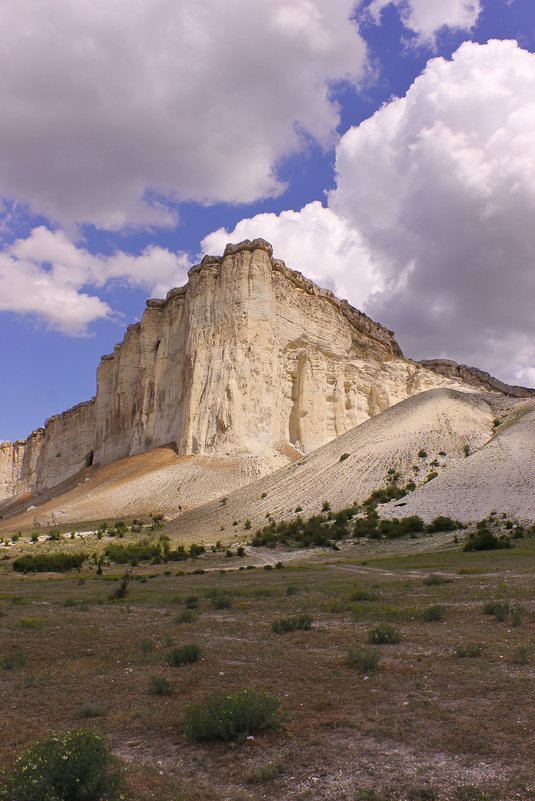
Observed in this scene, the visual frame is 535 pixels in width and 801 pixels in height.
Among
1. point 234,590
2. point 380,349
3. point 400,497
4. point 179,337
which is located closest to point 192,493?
point 400,497

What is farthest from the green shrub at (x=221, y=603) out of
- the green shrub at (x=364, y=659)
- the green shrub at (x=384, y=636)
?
the green shrub at (x=364, y=659)

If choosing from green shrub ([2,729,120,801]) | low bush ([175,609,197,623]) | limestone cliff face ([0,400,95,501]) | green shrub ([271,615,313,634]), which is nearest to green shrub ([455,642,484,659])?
green shrub ([271,615,313,634])

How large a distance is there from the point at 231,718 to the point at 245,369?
46914 mm

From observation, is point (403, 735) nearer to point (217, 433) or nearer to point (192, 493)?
point (192, 493)

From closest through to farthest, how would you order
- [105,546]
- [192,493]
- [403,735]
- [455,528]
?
1. [403,735]
2. [455,528]
3. [105,546]
4. [192,493]

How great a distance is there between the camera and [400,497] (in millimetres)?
30719

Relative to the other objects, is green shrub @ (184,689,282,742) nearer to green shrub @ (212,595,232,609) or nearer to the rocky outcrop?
green shrub @ (212,595,232,609)

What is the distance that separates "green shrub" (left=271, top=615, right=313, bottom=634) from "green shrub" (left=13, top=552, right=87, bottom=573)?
16.8 meters

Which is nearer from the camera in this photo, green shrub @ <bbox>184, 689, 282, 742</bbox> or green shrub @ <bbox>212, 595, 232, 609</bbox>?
green shrub @ <bbox>184, 689, 282, 742</bbox>

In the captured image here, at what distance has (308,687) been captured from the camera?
231 inches

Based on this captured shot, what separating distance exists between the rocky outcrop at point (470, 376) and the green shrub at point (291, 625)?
72680 millimetres

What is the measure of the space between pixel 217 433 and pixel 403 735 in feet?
149

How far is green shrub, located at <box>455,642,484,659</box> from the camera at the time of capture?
6579mm

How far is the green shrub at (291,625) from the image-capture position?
884 centimetres
